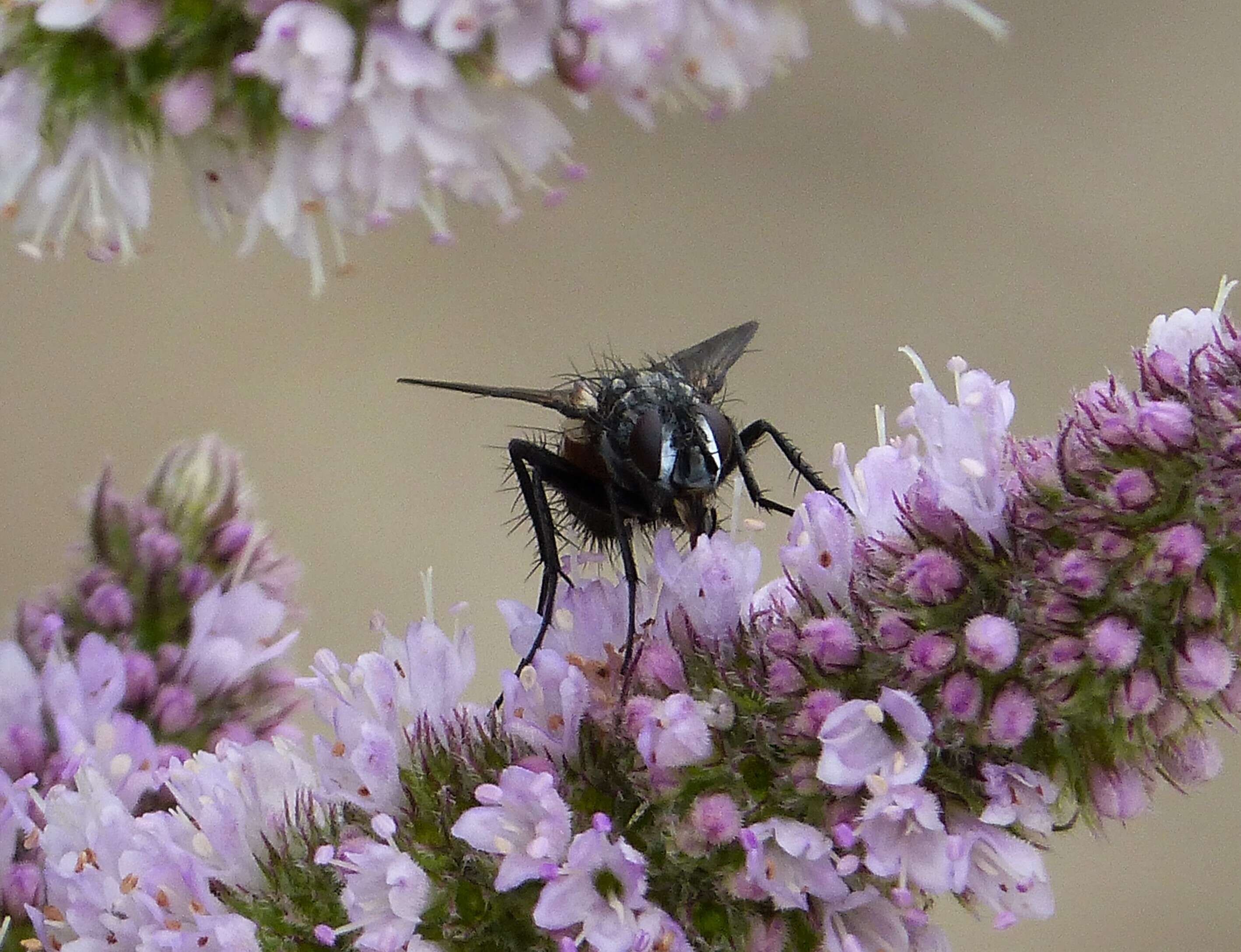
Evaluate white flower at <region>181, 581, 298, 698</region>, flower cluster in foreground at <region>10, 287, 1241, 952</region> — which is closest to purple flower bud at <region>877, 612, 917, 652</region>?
flower cluster in foreground at <region>10, 287, 1241, 952</region>

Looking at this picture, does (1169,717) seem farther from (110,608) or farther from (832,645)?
(110,608)

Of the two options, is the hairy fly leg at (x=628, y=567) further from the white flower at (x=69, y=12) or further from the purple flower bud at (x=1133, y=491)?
the white flower at (x=69, y=12)

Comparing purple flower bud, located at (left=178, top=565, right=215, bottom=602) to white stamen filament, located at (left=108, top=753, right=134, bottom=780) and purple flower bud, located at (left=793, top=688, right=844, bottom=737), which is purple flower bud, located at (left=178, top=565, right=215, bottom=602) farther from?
purple flower bud, located at (left=793, top=688, right=844, bottom=737)

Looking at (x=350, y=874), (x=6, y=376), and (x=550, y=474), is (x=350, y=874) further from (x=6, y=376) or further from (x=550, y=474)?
(x=6, y=376)

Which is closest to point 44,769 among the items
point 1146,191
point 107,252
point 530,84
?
point 107,252

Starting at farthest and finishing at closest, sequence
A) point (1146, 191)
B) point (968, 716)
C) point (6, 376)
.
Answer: point (1146, 191)
point (6, 376)
point (968, 716)

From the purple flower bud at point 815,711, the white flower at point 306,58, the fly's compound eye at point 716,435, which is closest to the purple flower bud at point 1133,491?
the purple flower bud at point 815,711

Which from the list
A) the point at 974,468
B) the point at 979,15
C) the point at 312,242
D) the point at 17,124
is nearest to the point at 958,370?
the point at 974,468
